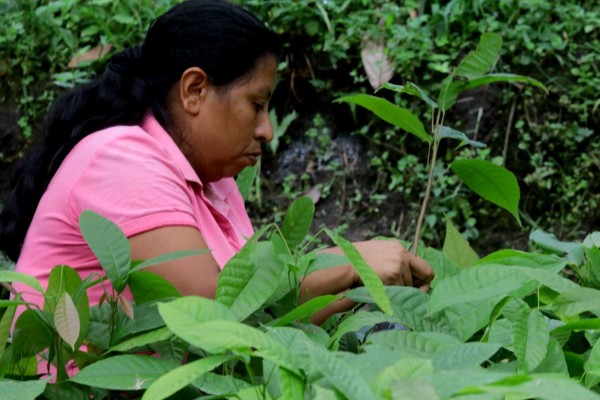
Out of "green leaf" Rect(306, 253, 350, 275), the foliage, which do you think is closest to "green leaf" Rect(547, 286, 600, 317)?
the foliage

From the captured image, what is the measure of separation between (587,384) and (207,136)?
1.16m

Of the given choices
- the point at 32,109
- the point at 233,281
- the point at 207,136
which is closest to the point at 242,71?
the point at 207,136

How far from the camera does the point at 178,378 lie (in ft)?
2.50

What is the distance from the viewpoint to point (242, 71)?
1.89 m

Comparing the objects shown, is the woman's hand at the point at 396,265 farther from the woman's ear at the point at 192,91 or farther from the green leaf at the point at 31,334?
the woman's ear at the point at 192,91

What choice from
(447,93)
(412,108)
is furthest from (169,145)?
(412,108)

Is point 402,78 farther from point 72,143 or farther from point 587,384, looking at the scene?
point 587,384

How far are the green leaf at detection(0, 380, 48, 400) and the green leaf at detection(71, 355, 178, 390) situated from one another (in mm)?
Answer: 44

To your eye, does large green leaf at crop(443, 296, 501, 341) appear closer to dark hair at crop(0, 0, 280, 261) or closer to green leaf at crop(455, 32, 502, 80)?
green leaf at crop(455, 32, 502, 80)

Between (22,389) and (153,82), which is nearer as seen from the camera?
(22,389)

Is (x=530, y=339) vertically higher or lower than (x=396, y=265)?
higher

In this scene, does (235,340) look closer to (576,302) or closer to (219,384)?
(219,384)

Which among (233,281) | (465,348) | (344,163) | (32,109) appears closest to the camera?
(465,348)

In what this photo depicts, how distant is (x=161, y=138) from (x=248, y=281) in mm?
887
